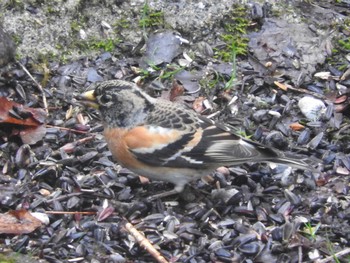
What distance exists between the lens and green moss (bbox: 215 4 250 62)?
20.8 ft

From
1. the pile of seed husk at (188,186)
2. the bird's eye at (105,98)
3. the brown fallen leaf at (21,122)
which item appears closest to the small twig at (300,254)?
the pile of seed husk at (188,186)

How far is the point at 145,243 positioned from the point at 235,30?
243cm

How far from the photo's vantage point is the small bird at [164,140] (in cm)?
491

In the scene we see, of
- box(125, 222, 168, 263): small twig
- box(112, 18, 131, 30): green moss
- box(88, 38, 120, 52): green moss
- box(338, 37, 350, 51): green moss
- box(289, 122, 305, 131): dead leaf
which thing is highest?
box(112, 18, 131, 30): green moss

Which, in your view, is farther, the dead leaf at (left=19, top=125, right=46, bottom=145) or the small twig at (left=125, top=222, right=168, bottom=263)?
the dead leaf at (left=19, top=125, right=46, bottom=145)

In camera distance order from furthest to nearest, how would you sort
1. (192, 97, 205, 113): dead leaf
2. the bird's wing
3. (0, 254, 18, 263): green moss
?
1. (192, 97, 205, 113): dead leaf
2. the bird's wing
3. (0, 254, 18, 263): green moss

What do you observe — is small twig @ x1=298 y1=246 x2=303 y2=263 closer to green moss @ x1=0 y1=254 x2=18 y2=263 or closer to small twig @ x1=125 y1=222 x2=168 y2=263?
small twig @ x1=125 y1=222 x2=168 y2=263

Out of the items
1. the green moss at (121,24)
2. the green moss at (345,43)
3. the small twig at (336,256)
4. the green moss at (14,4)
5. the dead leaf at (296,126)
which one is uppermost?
the green moss at (14,4)

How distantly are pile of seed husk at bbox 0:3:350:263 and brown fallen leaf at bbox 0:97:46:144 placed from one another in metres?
0.04

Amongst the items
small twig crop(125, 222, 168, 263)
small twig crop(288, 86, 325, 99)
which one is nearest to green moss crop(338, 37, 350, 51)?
small twig crop(288, 86, 325, 99)

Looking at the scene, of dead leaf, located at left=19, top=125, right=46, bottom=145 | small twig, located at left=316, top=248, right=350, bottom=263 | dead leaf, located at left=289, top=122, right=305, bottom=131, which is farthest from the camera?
dead leaf, located at left=289, top=122, right=305, bottom=131

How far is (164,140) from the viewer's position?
16.2 feet

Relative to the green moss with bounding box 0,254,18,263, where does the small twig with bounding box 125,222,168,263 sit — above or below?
below

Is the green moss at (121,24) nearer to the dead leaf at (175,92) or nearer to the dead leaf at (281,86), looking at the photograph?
the dead leaf at (175,92)
